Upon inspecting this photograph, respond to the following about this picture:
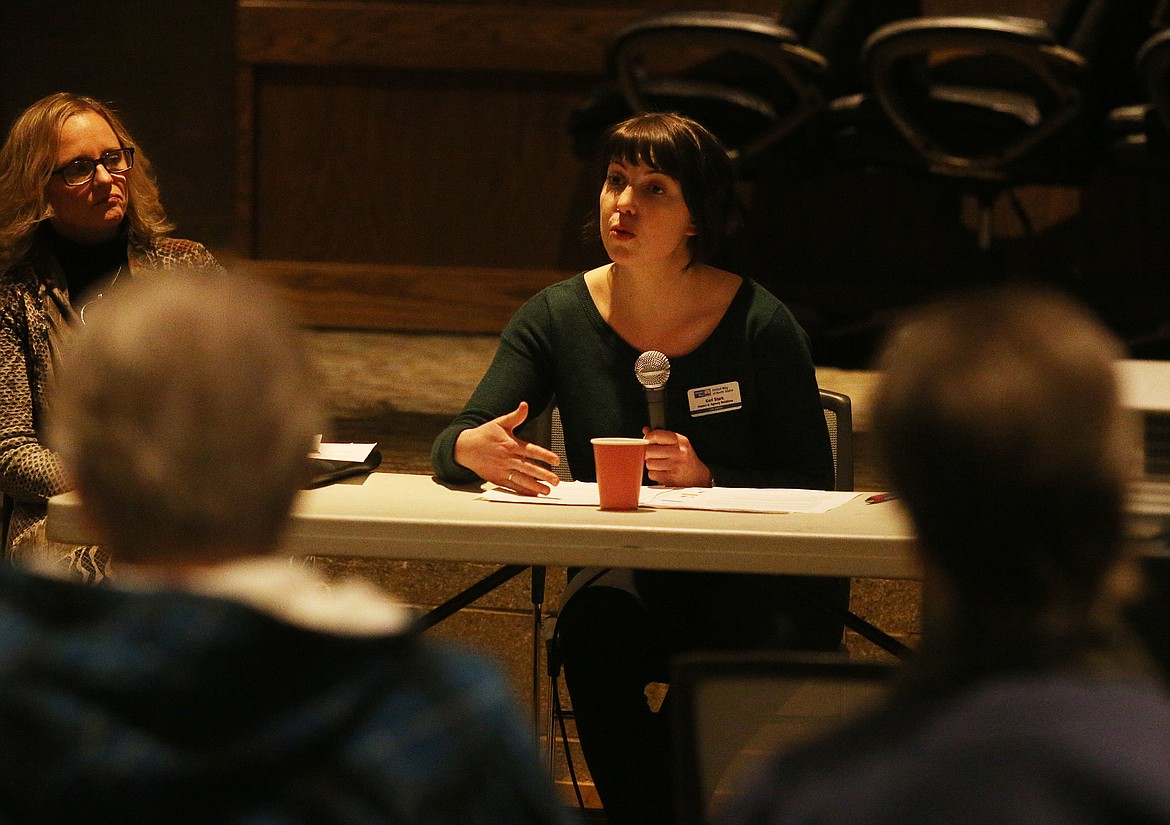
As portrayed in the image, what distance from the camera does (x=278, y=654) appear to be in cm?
75

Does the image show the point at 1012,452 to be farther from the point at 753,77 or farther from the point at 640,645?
the point at 753,77

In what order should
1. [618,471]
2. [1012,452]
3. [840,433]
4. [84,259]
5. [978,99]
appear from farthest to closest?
1. [978,99]
2. [84,259]
3. [840,433]
4. [618,471]
5. [1012,452]

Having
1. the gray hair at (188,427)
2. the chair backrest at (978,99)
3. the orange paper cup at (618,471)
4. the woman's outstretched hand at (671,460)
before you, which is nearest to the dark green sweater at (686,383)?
the woman's outstretched hand at (671,460)

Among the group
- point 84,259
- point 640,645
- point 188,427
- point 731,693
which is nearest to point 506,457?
point 640,645

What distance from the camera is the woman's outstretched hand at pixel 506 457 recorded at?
1.85 meters

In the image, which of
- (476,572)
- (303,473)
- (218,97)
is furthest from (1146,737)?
(218,97)

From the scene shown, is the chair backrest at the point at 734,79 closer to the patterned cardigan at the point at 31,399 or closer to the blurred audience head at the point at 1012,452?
the patterned cardigan at the point at 31,399

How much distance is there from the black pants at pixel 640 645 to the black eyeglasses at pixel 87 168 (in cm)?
105

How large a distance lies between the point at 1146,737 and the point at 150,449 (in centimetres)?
52

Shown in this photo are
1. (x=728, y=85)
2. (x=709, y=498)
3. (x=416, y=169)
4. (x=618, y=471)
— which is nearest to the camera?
(x=618, y=471)

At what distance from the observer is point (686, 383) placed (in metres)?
2.18

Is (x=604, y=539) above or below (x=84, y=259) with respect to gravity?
below

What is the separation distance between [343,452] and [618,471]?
0.49 m

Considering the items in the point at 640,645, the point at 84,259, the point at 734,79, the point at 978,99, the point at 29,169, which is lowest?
the point at 640,645
